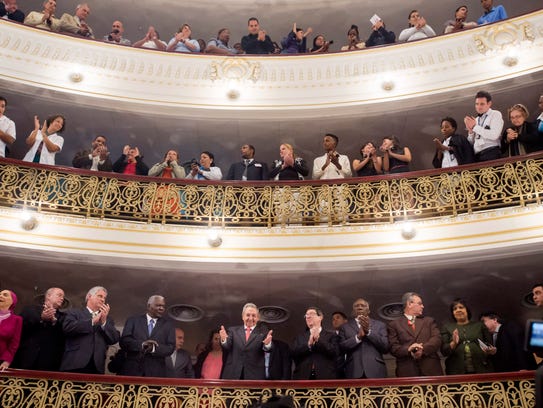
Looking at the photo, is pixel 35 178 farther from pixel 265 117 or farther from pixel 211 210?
pixel 265 117

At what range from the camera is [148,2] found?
1452 cm

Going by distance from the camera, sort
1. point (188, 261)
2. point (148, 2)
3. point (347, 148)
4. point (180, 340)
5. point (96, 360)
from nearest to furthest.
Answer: point (96, 360), point (180, 340), point (188, 261), point (347, 148), point (148, 2)

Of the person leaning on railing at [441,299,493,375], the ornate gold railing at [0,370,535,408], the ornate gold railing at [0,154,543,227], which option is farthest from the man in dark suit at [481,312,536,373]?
the ornate gold railing at [0,154,543,227]

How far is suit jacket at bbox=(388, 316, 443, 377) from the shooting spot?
675 cm

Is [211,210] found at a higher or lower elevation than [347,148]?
lower

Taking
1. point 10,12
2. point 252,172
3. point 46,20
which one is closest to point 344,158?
point 252,172

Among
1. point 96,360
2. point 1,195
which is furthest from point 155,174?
point 96,360

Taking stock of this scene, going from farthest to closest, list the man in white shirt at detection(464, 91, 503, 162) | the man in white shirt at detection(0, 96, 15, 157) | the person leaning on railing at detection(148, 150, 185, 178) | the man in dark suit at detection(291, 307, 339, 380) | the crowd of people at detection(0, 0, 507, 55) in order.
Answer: the crowd of people at detection(0, 0, 507, 55), the person leaning on railing at detection(148, 150, 185, 178), the man in white shirt at detection(0, 96, 15, 157), the man in white shirt at detection(464, 91, 503, 162), the man in dark suit at detection(291, 307, 339, 380)

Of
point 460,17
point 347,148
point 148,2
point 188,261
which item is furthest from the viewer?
point 148,2

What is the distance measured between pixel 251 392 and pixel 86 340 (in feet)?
6.14

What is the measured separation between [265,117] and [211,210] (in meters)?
3.16

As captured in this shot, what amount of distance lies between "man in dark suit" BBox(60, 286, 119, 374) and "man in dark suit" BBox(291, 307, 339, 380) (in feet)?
6.86

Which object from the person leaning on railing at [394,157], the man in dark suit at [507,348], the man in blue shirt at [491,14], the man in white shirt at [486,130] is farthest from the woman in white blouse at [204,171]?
the man in blue shirt at [491,14]

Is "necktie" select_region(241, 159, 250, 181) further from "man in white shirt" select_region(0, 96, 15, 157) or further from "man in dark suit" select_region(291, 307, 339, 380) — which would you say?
"man in white shirt" select_region(0, 96, 15, 157)
